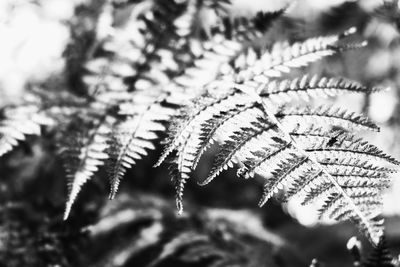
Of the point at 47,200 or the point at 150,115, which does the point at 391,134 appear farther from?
the point at 47,200

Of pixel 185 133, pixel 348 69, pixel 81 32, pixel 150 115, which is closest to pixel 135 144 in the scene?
pixel 150 115

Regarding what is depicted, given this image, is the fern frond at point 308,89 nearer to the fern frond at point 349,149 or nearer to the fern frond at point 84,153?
the fern frond at point 349,149

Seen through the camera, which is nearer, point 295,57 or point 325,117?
point 325,117

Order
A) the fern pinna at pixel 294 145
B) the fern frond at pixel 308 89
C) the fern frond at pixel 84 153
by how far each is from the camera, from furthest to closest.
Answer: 1. the fern frond at pixel 84 153
2. the fern frond at pixel 308 89
3. the fern pinna at pixel 294 145

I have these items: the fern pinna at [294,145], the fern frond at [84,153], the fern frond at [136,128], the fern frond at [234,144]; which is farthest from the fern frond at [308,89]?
the fern frond at [84,153]

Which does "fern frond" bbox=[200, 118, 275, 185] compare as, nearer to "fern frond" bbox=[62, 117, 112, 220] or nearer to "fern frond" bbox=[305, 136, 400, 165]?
"fern frond" bbox=[305, 136, 400, 165]

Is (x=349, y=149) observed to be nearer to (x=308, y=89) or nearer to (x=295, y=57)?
(x=308, y=89)

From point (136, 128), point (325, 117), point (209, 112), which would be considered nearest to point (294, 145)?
point (325, 117)

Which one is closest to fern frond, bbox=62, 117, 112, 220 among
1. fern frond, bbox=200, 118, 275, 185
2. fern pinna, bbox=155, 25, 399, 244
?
fern pinna, bbox=155, 25, 399, 244

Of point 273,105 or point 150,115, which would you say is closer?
point 273,105
